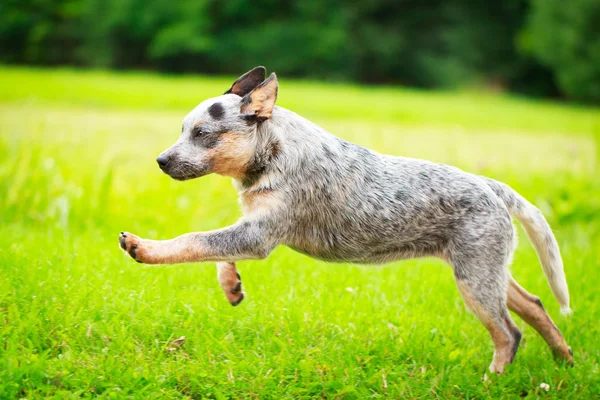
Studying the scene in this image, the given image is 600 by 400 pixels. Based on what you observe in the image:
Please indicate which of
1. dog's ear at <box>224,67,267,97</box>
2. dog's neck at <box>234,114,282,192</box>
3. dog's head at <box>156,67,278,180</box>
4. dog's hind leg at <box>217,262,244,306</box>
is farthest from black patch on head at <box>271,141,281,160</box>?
dog's hind leg at <box>217,262,244,306</box>

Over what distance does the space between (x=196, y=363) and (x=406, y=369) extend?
1.26 metres

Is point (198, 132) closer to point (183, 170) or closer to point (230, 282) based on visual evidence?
point (183, 170)

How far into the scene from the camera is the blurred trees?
28938 mm

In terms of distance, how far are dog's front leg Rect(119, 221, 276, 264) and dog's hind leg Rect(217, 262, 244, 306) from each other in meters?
0.46

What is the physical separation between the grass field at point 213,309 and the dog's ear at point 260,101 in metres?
1.32

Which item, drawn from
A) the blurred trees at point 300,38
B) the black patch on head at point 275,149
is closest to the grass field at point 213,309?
the black patch on head at point 275,149

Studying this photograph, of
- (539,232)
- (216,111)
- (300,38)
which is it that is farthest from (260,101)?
(300,38)

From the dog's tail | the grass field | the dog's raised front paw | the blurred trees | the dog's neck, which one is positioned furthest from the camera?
the blurred trees

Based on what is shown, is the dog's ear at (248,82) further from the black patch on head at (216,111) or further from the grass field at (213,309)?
the grass field at (213,309)

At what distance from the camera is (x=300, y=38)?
29.3m

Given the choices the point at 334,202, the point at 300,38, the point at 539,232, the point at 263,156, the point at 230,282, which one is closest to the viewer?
the point at 263,156

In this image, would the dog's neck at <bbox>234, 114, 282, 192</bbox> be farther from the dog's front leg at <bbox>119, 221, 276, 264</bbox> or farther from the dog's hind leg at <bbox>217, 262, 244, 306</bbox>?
the dog's hind leg at <bbox>217, 262, 244, 306</bbox>

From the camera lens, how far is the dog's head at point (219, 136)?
144 inches

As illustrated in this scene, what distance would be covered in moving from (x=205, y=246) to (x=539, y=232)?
212 cm
